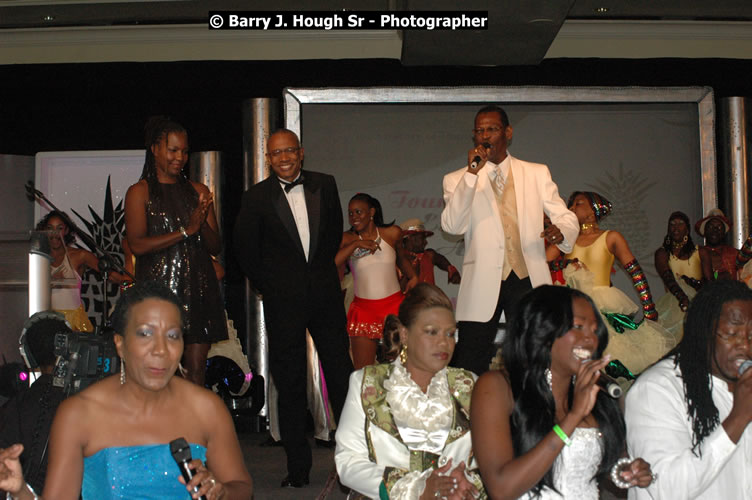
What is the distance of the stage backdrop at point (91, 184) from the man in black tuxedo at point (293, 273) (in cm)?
356

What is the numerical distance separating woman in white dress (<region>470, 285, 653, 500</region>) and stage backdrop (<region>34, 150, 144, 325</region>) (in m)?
5.86

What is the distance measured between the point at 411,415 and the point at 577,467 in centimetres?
54

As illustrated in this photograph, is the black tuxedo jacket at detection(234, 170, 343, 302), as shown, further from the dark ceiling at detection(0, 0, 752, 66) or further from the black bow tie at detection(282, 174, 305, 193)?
the dark ceiling at detection(0, 0, 752, 66)

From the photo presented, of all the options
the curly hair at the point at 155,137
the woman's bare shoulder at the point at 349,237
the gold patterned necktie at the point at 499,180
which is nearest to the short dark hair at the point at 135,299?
the curly hair at the point at 155,137

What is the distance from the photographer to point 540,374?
245 centimetres

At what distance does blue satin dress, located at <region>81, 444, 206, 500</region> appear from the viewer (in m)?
2.30

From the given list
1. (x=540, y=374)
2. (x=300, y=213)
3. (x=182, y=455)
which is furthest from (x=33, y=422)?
(x=300, y=213)

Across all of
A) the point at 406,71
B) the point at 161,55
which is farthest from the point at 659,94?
the point at 161,55

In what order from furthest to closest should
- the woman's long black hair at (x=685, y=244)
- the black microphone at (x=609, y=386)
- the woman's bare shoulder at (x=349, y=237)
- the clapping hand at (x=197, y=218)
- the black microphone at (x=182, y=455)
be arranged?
the woman's long black hair at (x=685, y=244), the woman's bare shoulder at (x=349, y=237), the clapping hand at (x=197, y=218), the black microphone at (x=609, y=386), the black microphone at (x=182, y=455)

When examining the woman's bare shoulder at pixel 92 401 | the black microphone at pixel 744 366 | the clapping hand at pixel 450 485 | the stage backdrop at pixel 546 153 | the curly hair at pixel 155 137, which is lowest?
the clapping hand at pixel 450 485

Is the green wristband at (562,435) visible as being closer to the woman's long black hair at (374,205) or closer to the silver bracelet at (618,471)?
the silver bracelet at (618,471)

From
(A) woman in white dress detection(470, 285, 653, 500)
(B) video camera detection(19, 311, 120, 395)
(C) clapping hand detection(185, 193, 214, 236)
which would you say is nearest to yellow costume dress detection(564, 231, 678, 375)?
(C) clapping hand detection(185, 193, 214, 236)

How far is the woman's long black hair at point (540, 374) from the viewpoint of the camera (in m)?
2.41

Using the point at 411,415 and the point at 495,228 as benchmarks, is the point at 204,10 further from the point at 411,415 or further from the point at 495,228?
the point at 411,415
